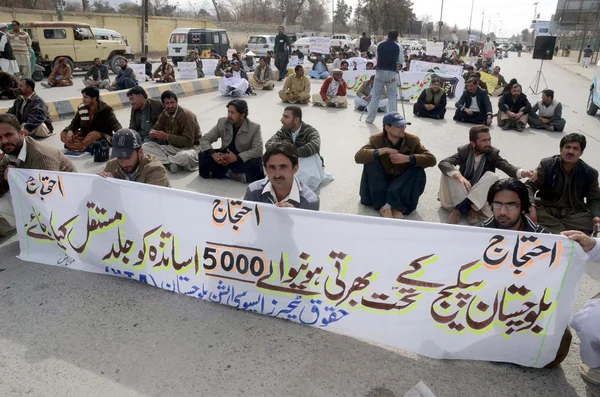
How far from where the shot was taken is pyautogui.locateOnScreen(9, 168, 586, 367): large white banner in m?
2.59

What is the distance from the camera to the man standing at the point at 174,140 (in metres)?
6.56

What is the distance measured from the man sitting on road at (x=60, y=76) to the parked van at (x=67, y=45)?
2.06 m

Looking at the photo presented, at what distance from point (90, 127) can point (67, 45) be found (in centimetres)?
1345

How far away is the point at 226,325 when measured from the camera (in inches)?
121

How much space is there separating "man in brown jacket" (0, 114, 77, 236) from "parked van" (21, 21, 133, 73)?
15530 mm

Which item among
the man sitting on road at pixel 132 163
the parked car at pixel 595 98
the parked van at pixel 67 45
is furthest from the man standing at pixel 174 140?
the parked van at pixel 67 45

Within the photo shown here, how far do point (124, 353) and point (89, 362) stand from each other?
197mm

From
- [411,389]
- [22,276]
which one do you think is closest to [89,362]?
[22,276]

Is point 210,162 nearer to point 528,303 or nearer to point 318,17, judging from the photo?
point 528,303

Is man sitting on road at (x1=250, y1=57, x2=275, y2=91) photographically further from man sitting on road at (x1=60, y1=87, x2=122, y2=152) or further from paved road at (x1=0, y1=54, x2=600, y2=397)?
paved road at (x1=0, y1=54, x2=600, y2=397)

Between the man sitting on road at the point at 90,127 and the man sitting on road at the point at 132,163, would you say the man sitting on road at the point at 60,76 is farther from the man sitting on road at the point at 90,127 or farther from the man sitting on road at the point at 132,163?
the man sitting on road at the point at 132,163

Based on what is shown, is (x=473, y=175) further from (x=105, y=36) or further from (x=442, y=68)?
(x=105, y=36)

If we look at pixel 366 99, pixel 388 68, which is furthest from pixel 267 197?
pixel 366 99

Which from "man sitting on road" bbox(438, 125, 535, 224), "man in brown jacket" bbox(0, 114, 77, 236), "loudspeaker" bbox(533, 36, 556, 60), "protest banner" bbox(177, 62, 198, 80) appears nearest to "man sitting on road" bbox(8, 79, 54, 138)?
"man in brown jacket" bbox(0, 114, 77, 236)
